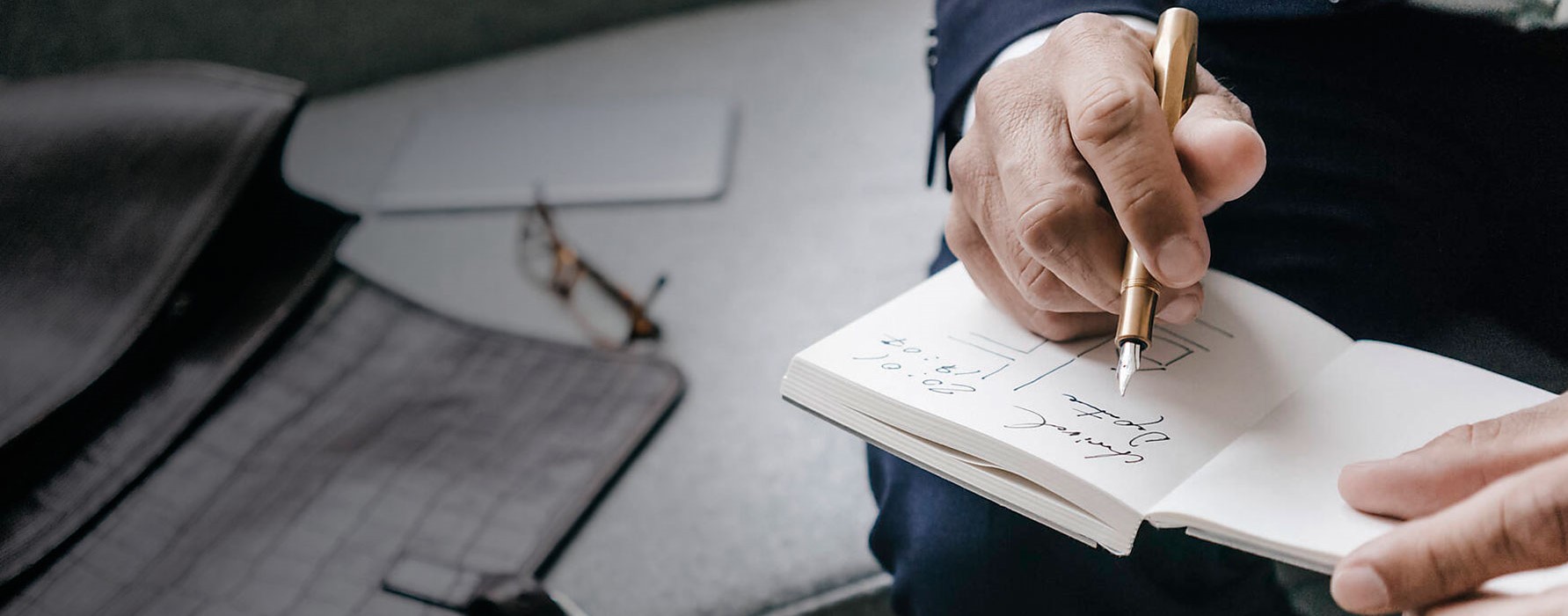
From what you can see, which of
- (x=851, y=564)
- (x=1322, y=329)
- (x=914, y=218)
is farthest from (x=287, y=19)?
(x=1322, y=329)

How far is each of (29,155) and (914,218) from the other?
29.9 inches

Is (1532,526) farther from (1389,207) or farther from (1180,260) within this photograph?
(1389,207)

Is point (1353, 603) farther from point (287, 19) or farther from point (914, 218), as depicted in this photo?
point (287, 19)

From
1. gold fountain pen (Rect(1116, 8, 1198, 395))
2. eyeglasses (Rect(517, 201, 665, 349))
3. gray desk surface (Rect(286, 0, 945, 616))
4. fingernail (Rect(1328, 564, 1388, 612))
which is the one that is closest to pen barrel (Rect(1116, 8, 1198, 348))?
gold fountain pen (Rect(1116, 8, 1198, 395))

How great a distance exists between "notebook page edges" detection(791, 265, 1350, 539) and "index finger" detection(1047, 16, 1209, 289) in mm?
64

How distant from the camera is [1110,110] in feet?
1.29

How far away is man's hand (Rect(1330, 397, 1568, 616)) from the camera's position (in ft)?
0.96

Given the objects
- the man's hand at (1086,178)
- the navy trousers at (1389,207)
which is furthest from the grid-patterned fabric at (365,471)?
the man's hand at (1086,178)

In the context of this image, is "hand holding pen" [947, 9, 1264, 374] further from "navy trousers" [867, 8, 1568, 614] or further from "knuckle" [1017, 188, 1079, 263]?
"navy trousers" [867, 8, 1568, 614]

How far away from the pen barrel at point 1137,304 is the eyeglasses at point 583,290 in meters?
0.50

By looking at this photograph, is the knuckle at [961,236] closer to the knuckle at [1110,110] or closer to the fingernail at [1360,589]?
the knuckle at [1110,110]

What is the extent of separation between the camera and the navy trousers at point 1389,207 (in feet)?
1.74

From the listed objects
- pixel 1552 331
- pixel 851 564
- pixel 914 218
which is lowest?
pixel 851 564

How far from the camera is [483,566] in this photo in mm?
643
